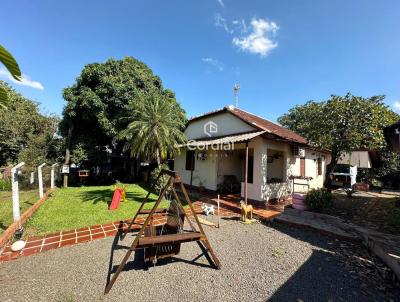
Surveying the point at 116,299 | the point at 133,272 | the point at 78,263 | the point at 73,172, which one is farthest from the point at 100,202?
the point at 73,172

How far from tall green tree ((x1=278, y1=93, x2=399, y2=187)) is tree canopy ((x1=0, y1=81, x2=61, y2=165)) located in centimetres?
1980

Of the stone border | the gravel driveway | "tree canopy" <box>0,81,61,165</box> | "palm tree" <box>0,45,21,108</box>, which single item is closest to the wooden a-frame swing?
the gravel driveway

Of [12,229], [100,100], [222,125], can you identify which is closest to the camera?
[12,229]

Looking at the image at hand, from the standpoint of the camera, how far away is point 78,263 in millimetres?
4617

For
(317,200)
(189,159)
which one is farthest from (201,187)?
(317,200)

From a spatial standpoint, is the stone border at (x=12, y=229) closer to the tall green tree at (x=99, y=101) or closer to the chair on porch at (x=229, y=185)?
the tall green tree at (x=99, y=101)

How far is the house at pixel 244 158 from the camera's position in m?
10.4

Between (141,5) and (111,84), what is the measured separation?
7158 mm

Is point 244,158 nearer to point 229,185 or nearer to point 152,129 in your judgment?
point 229,185

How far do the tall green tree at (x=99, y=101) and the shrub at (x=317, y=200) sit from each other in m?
12.3

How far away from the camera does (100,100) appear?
1535cm

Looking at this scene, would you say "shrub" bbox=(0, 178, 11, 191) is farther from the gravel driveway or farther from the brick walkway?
the gravel driveway

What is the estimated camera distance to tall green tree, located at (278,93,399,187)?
31.0 ft

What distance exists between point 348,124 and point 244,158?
663cm
